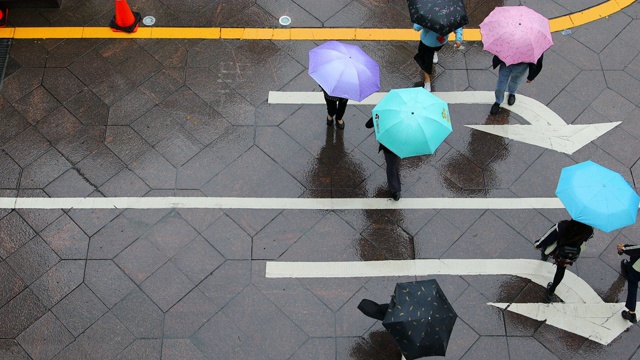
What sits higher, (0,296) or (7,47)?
(7,47)

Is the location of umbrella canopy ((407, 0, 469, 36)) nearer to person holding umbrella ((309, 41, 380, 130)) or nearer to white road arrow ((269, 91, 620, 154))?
person holding umbrella ((309, 41, 380, 130))

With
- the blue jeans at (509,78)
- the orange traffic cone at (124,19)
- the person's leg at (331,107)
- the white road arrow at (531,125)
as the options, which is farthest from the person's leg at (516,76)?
the orange traffic cone at (124,19)

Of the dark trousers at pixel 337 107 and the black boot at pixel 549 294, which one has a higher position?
the dark trousers at pixel 337 107

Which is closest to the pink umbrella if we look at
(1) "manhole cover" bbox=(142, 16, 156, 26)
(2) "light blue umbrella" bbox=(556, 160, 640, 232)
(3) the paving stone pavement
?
(3) the paving stone pavement

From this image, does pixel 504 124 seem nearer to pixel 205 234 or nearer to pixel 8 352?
pixel 205 234

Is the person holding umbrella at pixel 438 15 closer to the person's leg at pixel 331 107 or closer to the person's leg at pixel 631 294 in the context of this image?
the person's leg at pixel 331 107

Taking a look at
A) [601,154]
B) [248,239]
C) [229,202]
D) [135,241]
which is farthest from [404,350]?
[601,154]

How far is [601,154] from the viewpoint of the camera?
8.86 meters

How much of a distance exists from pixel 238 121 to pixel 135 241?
2199mm

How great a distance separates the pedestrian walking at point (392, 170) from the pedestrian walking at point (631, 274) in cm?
267

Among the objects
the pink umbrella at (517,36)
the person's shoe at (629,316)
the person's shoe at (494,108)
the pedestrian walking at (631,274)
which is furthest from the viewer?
the person's shoe at (494,108)

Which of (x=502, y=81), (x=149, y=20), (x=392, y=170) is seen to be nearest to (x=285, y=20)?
(x=149, y=20)

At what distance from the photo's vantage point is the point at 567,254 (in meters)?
7.16

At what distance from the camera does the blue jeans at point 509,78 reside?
855 centimetres
